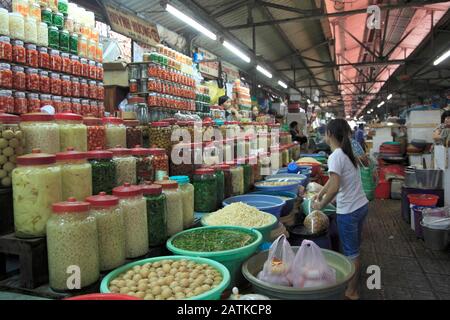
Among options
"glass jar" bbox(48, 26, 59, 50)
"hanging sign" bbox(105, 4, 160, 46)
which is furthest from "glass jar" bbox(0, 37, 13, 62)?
"hanging sign" bbox(105, 4, 160, 46)

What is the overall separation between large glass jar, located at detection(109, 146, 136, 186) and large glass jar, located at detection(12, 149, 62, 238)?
45 centimetres

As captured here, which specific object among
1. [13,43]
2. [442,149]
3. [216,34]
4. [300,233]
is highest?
[216,34]

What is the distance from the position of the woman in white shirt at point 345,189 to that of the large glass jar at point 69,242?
219 cm

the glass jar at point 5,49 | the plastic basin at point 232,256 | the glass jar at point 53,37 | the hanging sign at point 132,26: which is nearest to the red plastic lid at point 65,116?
the plastic basin at point 232,256

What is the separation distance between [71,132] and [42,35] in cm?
289

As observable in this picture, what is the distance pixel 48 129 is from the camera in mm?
1519

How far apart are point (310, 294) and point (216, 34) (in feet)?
17.7

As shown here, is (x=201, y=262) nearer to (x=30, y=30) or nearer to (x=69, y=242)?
(x=69, y=242)

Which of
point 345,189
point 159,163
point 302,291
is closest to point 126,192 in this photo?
point 159,163

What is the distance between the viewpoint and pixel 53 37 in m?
4.00

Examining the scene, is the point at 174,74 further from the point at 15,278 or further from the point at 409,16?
the point at 409,16

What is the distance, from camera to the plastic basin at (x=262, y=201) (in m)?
2.41

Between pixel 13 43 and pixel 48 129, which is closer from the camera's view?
pixel 48 129
